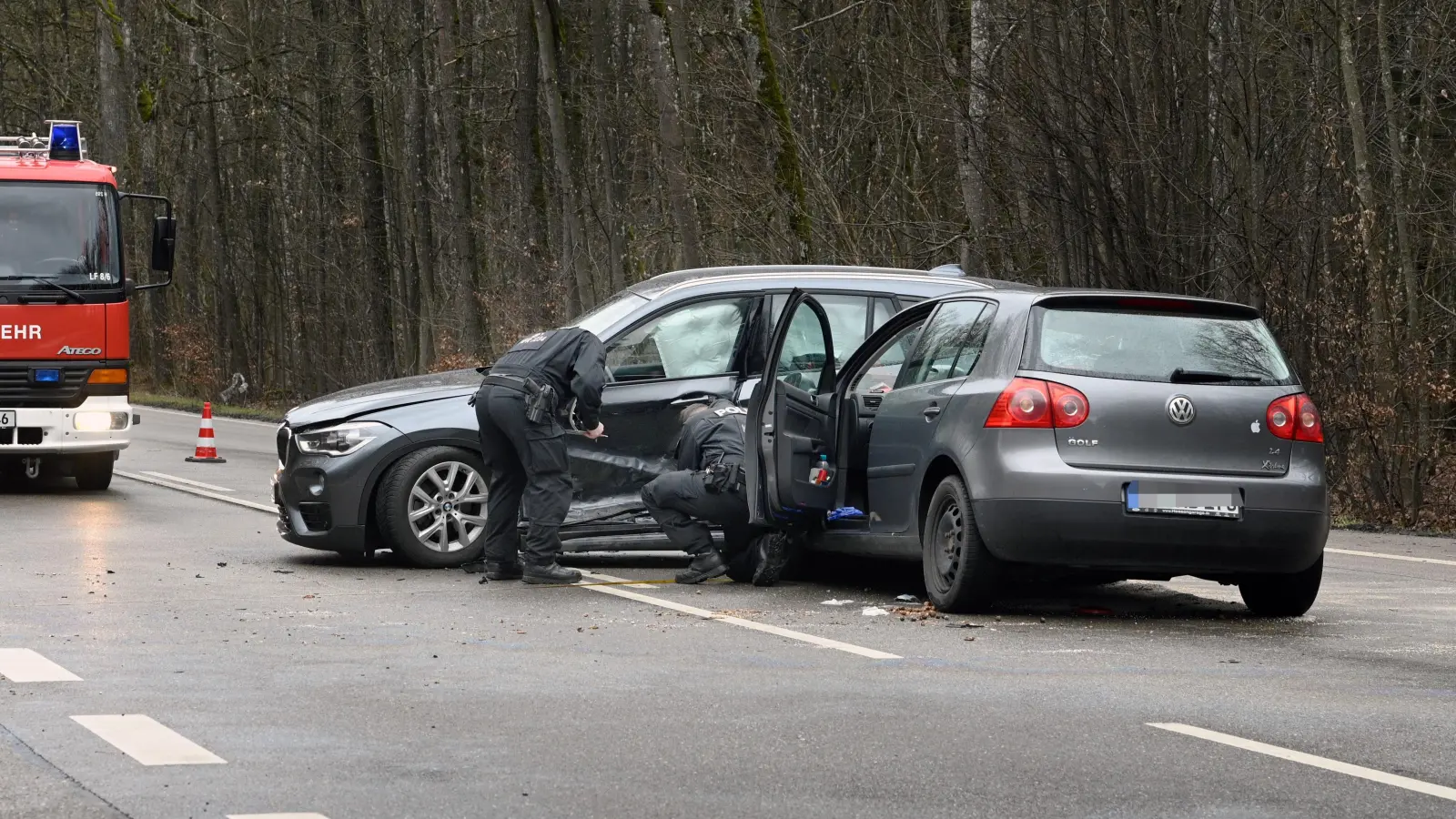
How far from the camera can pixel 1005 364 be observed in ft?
31.5

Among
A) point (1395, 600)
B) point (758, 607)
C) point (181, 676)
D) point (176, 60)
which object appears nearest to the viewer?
point (181, 676)

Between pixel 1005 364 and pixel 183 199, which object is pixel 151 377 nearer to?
pixel 183 199

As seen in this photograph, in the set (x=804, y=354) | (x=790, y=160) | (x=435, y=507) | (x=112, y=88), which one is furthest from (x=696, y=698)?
(x=112, y=88)

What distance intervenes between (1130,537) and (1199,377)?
0.87 metres

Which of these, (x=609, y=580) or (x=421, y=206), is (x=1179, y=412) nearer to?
(x=609, y=580)

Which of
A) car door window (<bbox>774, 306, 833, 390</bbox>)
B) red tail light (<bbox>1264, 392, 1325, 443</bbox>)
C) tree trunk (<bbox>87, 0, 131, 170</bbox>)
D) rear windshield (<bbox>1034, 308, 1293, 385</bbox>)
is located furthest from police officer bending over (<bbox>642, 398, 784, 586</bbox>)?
tree trunk (<bbox>87, 0, 131, 170</bbox>)

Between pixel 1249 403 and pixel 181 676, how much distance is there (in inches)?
196

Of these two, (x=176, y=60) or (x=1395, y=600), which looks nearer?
(x=1395, y=600)

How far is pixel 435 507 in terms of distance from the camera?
38.3ft

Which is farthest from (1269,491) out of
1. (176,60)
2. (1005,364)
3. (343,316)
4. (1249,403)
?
(176,60)

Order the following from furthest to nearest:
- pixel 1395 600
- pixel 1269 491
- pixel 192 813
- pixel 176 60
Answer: pixel 176 60 → pixel 1395 600 → pixel 1269 491 → pixel 192 813

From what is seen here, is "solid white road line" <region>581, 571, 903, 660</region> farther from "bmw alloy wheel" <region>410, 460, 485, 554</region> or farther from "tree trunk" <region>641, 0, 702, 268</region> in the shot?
"tree trunk" <region>641, 0, 702, 268</region>

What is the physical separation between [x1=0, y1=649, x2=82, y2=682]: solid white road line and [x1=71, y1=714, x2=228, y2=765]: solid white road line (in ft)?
3.06

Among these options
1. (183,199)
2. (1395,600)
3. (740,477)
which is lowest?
(1395,600)
